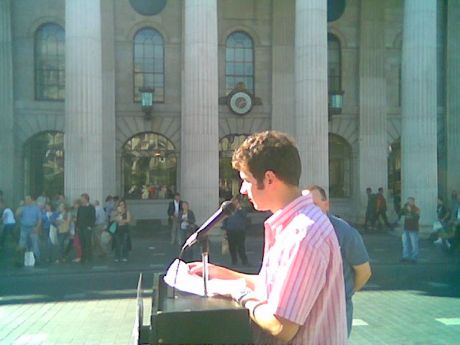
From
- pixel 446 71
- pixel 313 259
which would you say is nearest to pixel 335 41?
pixel 446 71

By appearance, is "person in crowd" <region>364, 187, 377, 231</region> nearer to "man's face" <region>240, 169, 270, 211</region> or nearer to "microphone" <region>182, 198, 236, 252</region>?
"microphone" <region>182, 198, 236, 252</region>

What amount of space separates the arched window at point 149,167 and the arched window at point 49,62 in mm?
3829

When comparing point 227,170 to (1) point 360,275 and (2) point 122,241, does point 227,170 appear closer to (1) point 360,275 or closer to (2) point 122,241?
(2) point 122,241

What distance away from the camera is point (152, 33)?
22797mm

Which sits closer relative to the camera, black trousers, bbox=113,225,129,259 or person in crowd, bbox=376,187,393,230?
black trousers, bbox=113,225,129,259

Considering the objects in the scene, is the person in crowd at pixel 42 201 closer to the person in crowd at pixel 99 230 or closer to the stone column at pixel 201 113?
the person in crowd at pixel 99 230

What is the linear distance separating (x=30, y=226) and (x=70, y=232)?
1.12 meters

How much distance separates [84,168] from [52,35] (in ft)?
27.8

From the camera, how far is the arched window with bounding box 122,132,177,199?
22.6 m

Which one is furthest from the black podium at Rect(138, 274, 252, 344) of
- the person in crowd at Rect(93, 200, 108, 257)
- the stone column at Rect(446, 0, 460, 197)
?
the stone column at Rect(446, 0, 460, 197)

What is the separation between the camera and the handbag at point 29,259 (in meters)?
13.3

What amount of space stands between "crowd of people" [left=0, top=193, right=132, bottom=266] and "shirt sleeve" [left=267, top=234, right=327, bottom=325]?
1258cm

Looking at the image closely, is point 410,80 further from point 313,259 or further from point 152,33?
point 313,259

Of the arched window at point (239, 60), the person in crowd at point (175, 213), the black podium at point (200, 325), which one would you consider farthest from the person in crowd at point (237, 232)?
the arched window at point (239, 60)
